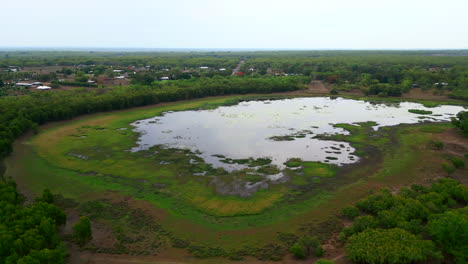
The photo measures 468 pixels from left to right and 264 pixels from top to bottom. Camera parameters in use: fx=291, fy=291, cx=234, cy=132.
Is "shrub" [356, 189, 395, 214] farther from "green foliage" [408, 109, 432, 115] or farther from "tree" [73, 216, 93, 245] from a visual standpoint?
"green foliage" [408, 109, 432, 115]

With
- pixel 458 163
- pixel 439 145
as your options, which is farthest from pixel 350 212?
pixel 439 145

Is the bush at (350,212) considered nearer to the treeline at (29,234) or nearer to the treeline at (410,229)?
the treeline at (410,229)

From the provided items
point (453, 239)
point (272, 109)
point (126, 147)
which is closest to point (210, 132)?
point (126, 147)

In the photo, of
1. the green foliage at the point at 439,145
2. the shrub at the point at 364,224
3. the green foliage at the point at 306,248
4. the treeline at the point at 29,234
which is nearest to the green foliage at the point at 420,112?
the green foliage at the point at 439,145

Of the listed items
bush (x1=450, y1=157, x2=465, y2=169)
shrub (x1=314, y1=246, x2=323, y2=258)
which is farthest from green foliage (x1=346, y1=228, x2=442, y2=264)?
bush (x1=450, y1=157, x2=465, y2=169)

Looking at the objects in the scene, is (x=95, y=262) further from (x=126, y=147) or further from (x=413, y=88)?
(x=413, y=88)

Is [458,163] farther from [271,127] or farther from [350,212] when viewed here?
[271,127]
